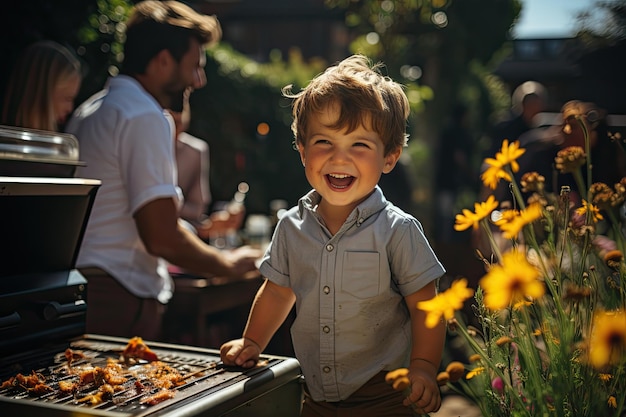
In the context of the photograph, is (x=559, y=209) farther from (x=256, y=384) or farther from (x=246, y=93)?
(x=246, y=93)

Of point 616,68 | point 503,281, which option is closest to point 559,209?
point 503,281

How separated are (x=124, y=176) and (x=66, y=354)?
4.17 ft

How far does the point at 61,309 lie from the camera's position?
230 cm

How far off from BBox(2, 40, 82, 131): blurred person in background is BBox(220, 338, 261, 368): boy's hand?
1.79 meters

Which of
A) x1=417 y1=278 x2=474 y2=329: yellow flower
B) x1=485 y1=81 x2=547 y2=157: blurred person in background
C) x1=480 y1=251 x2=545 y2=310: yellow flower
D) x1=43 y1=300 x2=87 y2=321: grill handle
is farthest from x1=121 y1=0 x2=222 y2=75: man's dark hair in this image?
x1=485 y1=81 x2=547 y2=157: blurred person in background

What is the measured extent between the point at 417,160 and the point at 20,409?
76.4ft

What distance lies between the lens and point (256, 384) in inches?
76.1

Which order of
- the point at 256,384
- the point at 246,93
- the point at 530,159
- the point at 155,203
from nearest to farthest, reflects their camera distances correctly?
the point at 256,384 < the point at 155,203 < the point at 530,159 < the point at 246,93

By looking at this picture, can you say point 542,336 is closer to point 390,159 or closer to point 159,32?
point 390,159

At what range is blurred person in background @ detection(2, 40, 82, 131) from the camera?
357 cm

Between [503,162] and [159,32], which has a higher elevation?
[159,32]

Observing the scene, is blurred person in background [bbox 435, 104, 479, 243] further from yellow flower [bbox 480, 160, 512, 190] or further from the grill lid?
yellow flower [bbox 480, 160, 512, 190]

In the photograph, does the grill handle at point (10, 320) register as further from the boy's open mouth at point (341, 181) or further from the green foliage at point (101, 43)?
the green foliage at point (101, 43)

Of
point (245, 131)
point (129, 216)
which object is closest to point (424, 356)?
point (129, 216)
